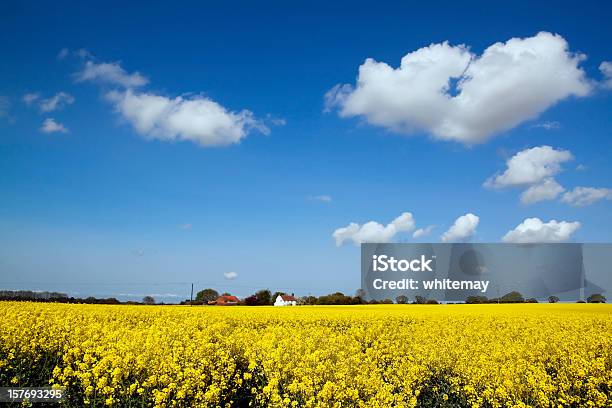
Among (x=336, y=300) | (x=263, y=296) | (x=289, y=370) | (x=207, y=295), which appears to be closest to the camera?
(x=289, y=370)

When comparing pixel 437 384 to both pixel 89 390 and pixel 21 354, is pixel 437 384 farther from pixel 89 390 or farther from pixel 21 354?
pixel 21 354

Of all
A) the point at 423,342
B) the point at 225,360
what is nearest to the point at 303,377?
the point at 225,360

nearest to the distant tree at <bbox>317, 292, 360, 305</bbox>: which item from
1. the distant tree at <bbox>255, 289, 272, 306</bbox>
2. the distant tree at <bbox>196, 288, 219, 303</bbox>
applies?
the distant tree at <bbox>255, 289, 272, 306</bbox>

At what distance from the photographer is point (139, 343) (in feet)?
27.5

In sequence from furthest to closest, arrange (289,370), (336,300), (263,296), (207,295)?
(207,295) < (263,296) < (336,300) < (289,370)

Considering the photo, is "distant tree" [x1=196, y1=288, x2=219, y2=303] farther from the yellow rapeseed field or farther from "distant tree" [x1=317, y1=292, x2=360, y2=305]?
the yellow rapeseed field

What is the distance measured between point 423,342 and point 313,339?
331 centimetres
